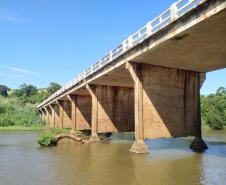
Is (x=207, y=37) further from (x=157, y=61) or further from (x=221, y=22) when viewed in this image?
(x=157, y=61)

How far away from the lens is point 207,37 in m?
19.2

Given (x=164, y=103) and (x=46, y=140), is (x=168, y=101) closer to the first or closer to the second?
(x=164, y=103)

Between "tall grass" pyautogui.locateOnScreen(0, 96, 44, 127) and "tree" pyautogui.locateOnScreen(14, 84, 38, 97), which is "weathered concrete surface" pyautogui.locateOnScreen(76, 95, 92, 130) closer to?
"tall grass" pyautogui.locateOnScreen(0, 96, 44, 127)

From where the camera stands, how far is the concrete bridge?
18.3m

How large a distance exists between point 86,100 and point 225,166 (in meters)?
35.2

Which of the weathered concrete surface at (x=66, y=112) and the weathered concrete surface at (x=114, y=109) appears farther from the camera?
the weathered concrete surface at (x=66, y=112)

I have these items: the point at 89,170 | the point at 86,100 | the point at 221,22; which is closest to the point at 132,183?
the point at 89,170

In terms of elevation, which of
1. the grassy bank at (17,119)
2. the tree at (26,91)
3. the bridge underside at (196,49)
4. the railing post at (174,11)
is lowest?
the grassy bank at (17,119)

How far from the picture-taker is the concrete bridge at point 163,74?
59.9 ft

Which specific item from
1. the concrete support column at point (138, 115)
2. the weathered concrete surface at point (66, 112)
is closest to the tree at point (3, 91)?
the weathered concrete surface at point (66, 112)

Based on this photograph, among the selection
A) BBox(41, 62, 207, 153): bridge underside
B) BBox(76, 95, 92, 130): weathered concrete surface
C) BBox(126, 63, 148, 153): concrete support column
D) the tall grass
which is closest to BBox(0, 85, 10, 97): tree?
the tall grass

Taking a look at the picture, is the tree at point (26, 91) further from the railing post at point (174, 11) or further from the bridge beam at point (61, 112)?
the railing post at point (174, 11)

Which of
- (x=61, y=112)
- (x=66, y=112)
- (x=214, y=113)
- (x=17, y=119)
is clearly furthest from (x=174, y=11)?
(x=17, y=119)

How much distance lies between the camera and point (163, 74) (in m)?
27.3
